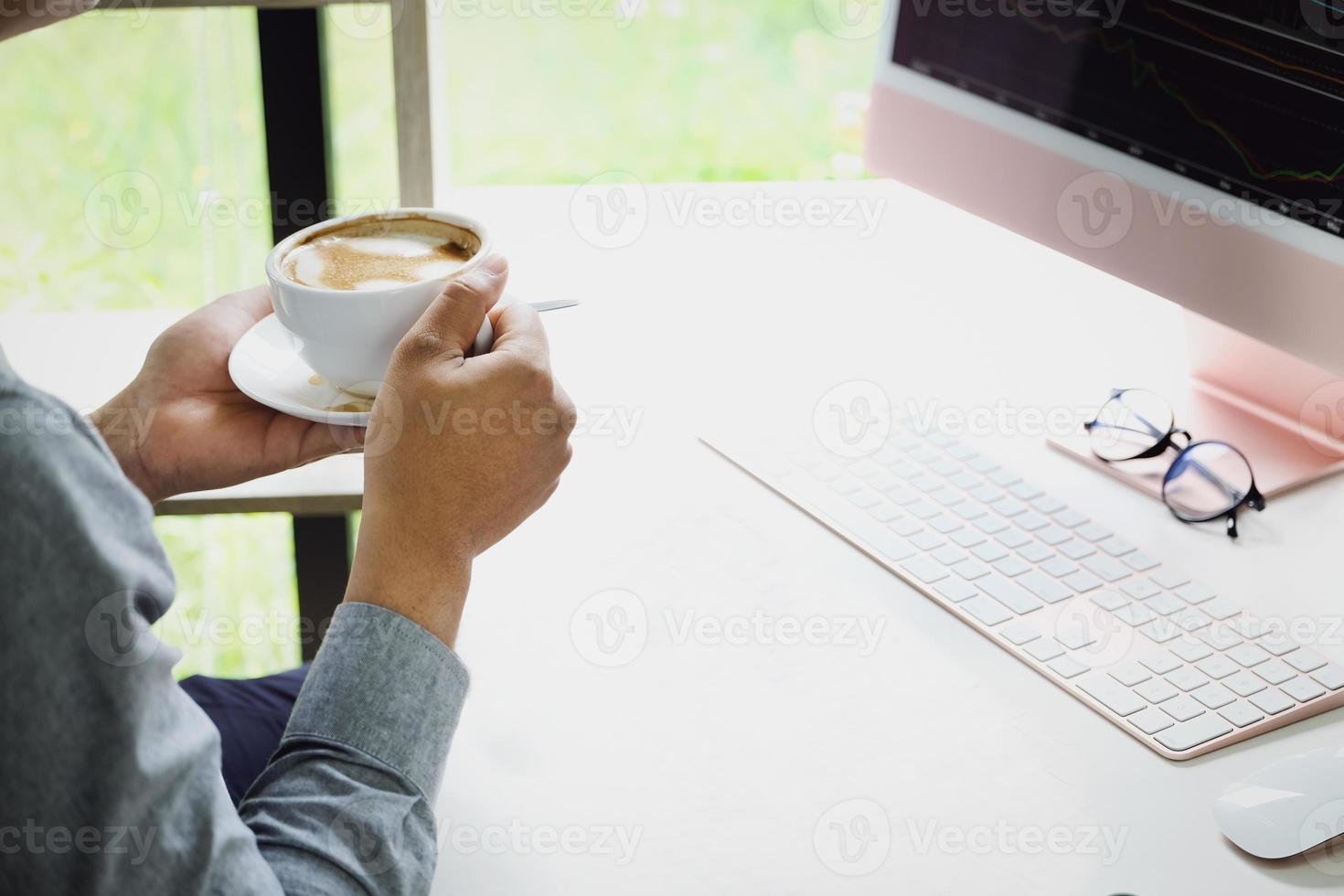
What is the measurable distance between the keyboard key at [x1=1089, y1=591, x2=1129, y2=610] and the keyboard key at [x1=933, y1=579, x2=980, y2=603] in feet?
0.23

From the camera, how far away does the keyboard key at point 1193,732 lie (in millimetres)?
623

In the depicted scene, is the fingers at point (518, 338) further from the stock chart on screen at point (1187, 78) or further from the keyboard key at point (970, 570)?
the stock chart on screen at point (1187, 78)

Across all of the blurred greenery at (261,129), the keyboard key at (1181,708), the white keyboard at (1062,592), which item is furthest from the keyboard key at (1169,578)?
the blurred greenery at (261,129)

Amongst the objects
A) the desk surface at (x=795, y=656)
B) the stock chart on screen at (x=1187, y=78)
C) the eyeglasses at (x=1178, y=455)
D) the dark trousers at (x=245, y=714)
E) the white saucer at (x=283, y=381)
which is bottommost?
the dark trousers at (x=245, y=714)

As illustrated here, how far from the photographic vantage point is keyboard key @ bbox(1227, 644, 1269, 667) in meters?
0.68

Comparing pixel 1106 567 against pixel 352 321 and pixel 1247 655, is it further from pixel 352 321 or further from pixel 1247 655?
pixel 352 321

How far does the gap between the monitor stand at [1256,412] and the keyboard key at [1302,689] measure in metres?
0.19

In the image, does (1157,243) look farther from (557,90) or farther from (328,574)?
(557,90)

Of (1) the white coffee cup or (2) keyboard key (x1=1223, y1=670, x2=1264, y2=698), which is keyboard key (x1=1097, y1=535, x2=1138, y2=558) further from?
(1) the white coffee cup

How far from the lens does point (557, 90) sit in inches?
109

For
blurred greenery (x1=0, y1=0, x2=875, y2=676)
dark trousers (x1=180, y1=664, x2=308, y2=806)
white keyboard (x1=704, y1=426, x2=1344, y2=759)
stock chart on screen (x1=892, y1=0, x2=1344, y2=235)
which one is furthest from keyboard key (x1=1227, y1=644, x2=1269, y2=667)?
blurred greenery (x1=0, y1=0, x2=875, y2=676)

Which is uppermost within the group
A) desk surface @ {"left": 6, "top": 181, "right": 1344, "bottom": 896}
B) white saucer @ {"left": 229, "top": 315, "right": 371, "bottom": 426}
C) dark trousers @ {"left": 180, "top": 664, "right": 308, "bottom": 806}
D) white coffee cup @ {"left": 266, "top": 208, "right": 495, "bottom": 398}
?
white coffee cup @ {"left": 266, "top": 208, "right": 495, "bottom": 398}

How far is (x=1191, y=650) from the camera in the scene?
2.23ft

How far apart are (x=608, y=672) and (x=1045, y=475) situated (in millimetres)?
360
